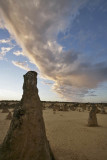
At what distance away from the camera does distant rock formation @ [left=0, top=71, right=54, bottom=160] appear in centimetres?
456

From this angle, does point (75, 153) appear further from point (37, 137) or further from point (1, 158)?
point (1, 158)

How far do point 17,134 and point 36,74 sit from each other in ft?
7.08

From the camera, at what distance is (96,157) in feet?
19.9

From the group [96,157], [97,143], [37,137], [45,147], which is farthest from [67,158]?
Result: [97,143]

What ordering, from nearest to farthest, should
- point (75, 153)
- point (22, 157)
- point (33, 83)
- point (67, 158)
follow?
point (22, 157), point (33, 83), point (67, 158), point (75, 153)

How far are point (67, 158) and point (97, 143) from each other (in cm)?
301

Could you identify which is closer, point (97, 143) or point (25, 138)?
point (25, 138)

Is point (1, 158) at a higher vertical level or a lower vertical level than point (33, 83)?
lower

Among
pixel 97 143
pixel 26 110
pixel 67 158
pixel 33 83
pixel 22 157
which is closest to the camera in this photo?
pixel 22 157

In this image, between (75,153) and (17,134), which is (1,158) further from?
(75,153)

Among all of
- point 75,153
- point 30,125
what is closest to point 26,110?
point 30,125

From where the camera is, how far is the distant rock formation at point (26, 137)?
4562 mm

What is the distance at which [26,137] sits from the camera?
468 centimetres

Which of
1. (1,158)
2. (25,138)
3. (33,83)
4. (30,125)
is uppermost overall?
(33,83)
